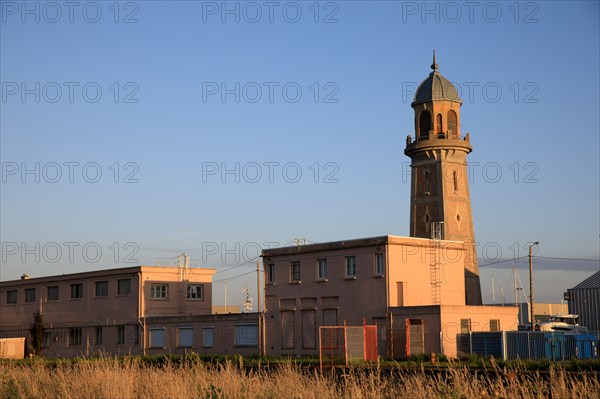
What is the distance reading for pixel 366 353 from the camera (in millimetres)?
42781

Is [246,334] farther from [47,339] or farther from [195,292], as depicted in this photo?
[47,339]

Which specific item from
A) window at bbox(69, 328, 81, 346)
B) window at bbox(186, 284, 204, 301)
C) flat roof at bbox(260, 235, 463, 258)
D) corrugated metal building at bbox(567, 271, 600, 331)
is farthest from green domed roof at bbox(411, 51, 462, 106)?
window at bbox(69, 328, 81, 346)

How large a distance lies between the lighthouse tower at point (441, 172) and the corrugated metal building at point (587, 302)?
1024 cm

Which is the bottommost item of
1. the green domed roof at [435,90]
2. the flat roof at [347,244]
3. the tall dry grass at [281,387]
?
the tall dry grass at [281,387]

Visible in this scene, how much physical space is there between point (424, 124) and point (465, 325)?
21110 mm

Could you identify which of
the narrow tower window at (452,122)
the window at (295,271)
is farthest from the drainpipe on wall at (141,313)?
the narrow tower window at (452,122)

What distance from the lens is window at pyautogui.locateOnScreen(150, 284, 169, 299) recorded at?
5881 centimetres

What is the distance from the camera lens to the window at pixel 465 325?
150 ft

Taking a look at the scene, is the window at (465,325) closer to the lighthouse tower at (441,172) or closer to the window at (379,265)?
the window at (379,265)

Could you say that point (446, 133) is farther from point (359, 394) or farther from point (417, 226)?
point (359, 394)

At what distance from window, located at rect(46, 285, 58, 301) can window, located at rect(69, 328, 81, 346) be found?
3.32m

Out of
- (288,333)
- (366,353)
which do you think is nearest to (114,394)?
(366,353)

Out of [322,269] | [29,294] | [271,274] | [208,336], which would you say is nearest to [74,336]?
[29,294]

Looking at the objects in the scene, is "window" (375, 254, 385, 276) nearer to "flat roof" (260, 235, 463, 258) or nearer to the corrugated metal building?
"flat roof" (260, 235, 463, 258)
